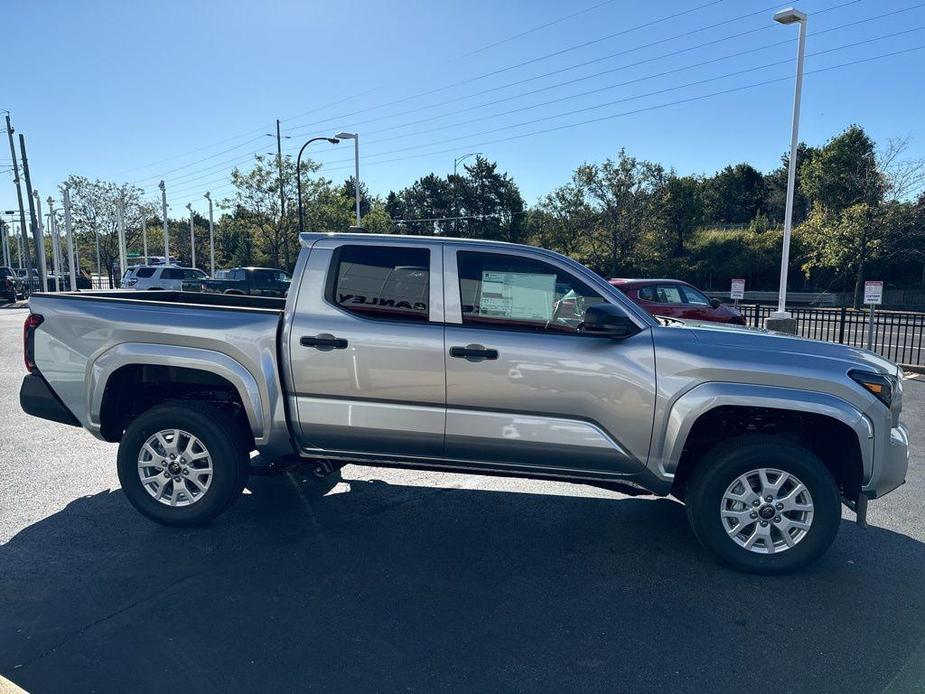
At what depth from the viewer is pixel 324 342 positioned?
4152mm

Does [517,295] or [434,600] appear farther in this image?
[517,295]

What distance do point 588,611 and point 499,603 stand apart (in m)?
0.49

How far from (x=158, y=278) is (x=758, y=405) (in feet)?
101

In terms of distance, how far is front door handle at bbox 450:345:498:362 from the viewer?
401 centimetres

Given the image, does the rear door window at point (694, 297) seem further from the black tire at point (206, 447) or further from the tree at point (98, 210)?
the tree at point (98, 210)

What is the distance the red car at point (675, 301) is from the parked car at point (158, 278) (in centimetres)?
2337

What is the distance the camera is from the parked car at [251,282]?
2808 cm

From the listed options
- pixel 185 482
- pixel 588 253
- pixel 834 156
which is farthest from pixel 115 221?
pixel 185 482

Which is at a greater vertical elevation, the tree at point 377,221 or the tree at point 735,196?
the tree at point 735,196

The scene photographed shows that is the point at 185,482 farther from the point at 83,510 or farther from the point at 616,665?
the point at 616,665

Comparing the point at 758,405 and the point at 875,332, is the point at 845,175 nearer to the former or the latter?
the point at 875,332

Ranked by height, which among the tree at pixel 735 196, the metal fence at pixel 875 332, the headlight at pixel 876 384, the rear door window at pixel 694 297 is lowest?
the metal fence at pixel 875 332

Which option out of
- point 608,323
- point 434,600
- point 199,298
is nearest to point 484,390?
point 608,323

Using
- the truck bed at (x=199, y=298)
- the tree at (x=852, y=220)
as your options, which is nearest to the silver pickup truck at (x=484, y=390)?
the truck bed at (x=199, y=298)
